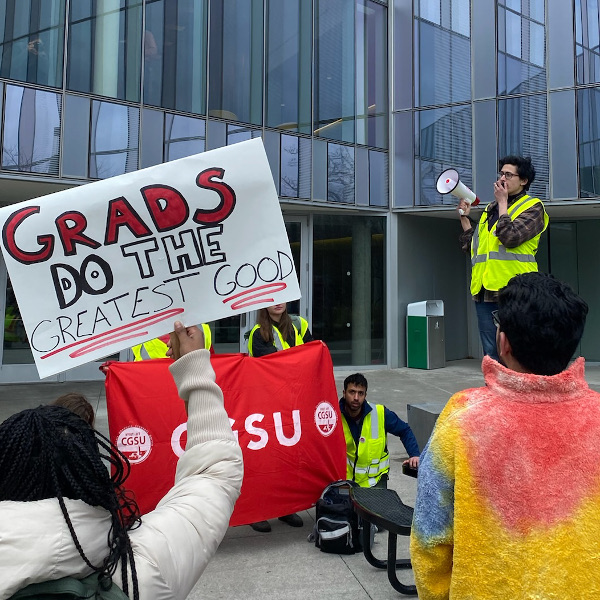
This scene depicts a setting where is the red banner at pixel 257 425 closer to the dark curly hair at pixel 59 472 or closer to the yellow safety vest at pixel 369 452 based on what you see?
the yellow safety vest at pixel 369 452

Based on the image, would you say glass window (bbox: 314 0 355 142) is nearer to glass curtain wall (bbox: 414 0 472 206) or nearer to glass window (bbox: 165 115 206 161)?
glass curtain wall (bbox: 414 0 472 206)

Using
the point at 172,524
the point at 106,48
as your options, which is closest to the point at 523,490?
the point at 172,524

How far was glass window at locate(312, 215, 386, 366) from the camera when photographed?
13578 millimetres

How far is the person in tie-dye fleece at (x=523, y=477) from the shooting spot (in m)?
1.31

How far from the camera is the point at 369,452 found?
433 centimetres

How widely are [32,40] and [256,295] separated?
32.8ft

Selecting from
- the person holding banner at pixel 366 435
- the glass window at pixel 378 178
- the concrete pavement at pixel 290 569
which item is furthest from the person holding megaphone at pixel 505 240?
the glass window at pixel 378 178

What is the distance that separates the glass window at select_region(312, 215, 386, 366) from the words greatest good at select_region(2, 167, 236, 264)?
11.0m

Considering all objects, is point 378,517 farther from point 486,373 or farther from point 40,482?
point 40,482

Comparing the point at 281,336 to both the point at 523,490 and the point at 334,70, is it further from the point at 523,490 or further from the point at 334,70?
the point at 334,70

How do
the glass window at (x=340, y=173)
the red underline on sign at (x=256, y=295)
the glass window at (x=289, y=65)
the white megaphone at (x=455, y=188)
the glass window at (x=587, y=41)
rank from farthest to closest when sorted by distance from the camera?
the glass window at (x=340, y=173), the glass window at (x=289, y=65), the glass window at (x=587, y=41), the white megaphone at (x=455, y=188), the red underline on sign at (x=256, y=295)

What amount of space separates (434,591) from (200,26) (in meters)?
12.4

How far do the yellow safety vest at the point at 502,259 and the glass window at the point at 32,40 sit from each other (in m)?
9.09

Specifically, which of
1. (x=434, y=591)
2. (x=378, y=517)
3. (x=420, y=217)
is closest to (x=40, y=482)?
(x=434, y=591)
